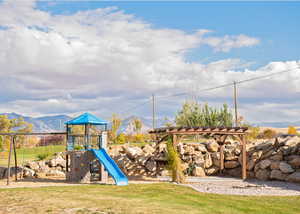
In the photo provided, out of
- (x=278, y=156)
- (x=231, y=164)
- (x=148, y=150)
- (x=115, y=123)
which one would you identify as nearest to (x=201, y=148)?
(x=231, y=164)

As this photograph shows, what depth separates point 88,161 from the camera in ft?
61.9

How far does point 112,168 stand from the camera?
1738 centimetres

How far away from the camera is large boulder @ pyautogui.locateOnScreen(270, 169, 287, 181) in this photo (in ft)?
63.4

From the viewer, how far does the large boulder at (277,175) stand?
63.4 feet

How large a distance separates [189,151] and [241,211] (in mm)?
12963

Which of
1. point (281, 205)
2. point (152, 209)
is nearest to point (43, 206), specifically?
point (152, 209)

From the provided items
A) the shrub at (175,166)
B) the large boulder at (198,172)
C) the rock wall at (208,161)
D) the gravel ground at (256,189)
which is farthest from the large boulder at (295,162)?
the shrub at (175,166)

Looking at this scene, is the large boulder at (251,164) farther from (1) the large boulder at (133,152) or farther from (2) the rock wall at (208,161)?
(1) the large boulder at (133,152)

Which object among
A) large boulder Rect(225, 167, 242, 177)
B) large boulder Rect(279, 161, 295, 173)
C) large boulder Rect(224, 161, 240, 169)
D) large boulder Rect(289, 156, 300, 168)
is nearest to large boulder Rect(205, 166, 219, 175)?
large boulder Rect(224, 161, 240, 169)

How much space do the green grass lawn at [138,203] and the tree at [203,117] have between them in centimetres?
2895

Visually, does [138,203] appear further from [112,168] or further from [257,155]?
[257,155]

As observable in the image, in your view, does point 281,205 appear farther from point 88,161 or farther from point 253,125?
point 253,125

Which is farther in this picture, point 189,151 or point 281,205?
point 189,151

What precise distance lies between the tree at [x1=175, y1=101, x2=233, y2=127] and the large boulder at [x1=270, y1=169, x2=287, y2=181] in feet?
74.1
